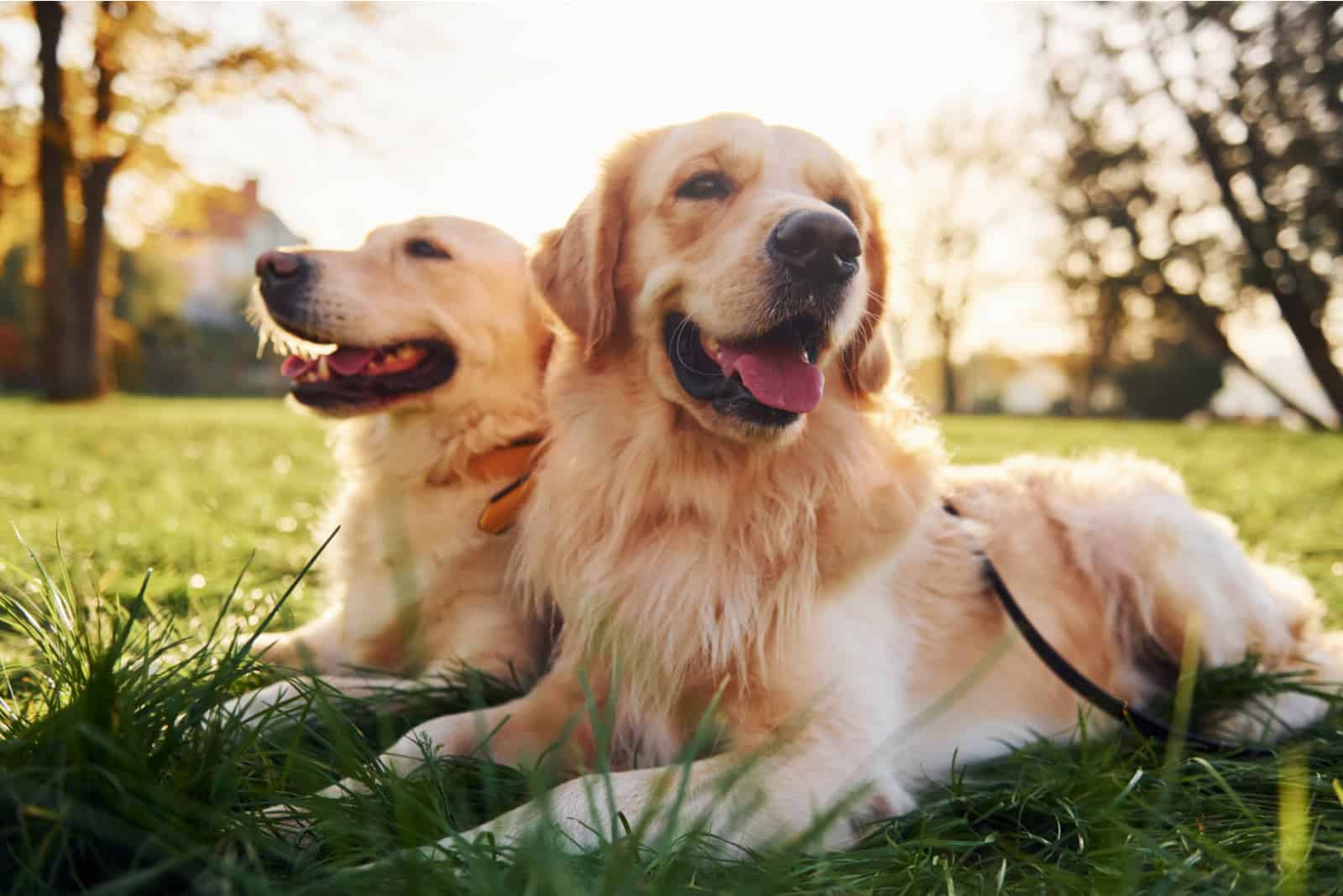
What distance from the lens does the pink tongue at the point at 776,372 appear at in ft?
7.14

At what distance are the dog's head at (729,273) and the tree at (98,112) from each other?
641 inches

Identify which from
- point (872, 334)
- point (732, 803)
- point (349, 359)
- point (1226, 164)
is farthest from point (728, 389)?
point (1226, 164)

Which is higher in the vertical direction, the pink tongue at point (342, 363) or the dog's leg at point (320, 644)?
the pink tongue at point (342, 363)

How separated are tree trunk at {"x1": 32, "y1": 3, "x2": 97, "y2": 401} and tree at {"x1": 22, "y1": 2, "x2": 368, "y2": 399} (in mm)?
15

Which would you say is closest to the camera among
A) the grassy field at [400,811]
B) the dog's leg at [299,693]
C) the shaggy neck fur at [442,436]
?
the grassy field at [400,811]

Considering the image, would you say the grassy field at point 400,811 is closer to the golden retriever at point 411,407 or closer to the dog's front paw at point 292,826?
the dog's front paw at point 292,826

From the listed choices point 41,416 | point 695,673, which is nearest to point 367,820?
point 695,673

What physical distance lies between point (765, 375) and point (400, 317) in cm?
142

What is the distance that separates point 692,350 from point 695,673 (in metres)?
0.76

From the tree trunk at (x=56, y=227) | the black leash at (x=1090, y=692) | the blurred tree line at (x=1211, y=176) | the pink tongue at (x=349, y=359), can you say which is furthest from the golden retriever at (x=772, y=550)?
the tree trunk at (x=56, y=227)

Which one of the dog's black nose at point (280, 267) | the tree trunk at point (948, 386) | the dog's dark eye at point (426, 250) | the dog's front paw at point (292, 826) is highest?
the dog's dark eye at point (426, 250)

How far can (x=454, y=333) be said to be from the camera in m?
3.07

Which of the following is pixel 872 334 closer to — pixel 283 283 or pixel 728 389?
pixel 728 389

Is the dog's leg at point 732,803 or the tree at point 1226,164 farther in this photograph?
the tree at point 1226,164
